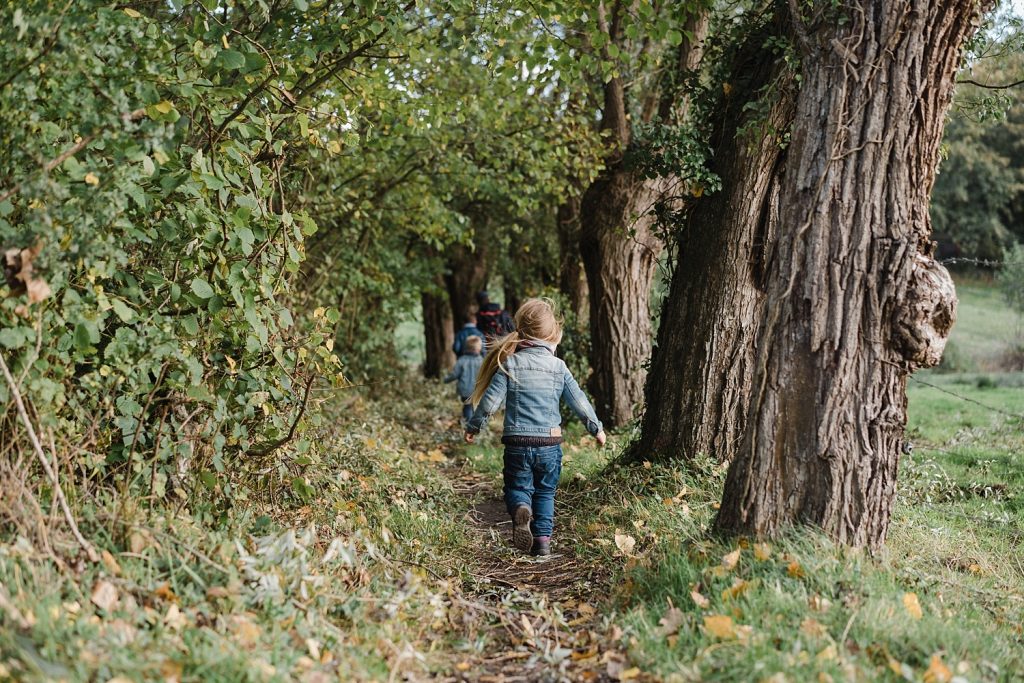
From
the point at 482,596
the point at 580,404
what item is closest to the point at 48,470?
the point at 482,596

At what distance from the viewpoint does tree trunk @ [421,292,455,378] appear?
20.7 m

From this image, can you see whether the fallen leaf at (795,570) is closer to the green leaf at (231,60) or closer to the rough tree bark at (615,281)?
the green leaf at (231,60)

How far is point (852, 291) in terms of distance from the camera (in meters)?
4.21

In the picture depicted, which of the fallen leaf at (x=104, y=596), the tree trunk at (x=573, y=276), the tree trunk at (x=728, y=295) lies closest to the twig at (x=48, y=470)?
the fallen leaf at (x=104, y=596)

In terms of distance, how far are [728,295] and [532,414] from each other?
1.91 m

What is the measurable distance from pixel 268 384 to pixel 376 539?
1.16 metres

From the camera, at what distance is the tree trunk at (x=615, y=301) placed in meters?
10.6

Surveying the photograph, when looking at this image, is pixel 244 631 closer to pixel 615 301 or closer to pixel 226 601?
pixel 226 601

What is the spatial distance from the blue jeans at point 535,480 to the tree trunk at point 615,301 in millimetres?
4879

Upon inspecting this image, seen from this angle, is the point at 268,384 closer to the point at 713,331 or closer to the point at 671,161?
the point at 713,331

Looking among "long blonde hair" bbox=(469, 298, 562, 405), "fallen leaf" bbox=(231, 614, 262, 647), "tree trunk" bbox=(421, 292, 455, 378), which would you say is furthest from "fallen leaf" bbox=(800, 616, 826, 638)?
"tree trunk" bbox=(421, 292, 455, 378)

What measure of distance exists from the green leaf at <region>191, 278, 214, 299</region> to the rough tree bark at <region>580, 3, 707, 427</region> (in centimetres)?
682

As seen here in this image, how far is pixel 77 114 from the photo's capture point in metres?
3.84

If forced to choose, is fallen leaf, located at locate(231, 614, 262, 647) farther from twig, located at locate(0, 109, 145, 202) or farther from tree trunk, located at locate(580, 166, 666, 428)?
tree trunk, located at locate(580, 166, 666, 428)
